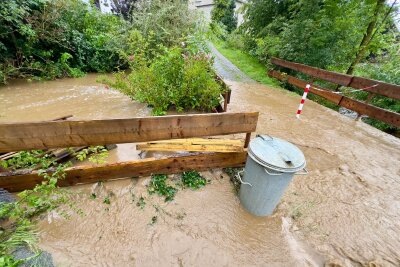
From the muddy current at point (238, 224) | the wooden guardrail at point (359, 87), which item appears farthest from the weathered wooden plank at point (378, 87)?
the muddy current at point (238, 224)

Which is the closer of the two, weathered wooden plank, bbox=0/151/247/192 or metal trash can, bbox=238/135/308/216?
metal trash can, bbox=238/135/308/216

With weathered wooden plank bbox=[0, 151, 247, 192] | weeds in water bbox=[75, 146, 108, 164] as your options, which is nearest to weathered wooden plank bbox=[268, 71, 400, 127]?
weathered wooden plank bbox=[0, 151, 247, 192]

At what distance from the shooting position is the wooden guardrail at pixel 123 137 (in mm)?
2340

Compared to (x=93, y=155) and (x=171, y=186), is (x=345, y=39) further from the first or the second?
(x=93, y=155)

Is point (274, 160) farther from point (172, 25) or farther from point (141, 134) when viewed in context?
point (172, 25)

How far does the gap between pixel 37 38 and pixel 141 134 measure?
284 inches

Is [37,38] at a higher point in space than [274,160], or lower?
higher

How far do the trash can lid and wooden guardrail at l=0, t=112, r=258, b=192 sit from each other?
61cm

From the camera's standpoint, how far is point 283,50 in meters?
9.66

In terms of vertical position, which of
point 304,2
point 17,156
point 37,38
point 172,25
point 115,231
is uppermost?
point 304,2

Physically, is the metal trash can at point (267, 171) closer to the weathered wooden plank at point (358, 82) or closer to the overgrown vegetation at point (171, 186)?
the overgrown vegetation at point (171, 186)

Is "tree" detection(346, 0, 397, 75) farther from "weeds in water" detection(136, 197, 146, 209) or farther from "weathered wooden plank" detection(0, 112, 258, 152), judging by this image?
"weeds in water" detection(136, 197, 146, 209)

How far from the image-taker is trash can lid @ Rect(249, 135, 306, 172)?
2260 mm

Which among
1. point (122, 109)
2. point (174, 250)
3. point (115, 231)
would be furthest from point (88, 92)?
point (174, 250)
